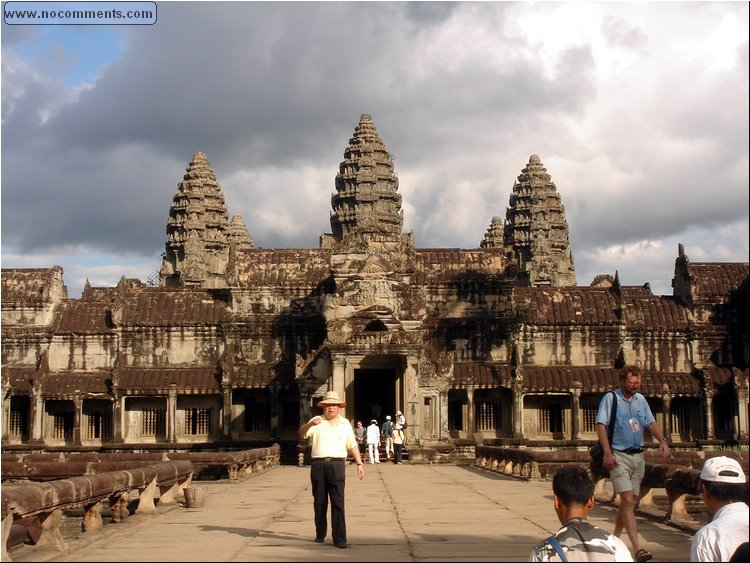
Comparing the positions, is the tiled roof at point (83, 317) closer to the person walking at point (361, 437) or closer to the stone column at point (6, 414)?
the stone column at point (6, 414)

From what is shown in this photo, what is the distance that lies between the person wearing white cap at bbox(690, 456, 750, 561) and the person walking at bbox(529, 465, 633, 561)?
72cm

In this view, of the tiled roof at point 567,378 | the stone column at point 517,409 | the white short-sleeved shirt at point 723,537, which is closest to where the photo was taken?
the white short-sleeved shirt at point 723,537

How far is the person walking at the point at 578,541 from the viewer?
8.38 meters

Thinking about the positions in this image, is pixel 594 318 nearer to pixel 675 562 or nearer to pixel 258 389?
pixel 258 389

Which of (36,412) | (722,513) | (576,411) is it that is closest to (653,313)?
(576,411)

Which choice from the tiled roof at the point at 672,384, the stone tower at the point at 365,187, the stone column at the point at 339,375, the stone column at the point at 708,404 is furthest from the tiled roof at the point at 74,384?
the stone tower at the point at 365,187

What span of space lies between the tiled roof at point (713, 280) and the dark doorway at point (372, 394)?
1554 cm

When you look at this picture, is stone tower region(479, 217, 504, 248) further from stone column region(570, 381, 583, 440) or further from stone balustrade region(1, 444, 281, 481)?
stone balustrade region(1, 444, 281, 481)

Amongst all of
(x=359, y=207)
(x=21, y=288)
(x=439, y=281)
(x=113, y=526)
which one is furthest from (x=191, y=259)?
(x=113, y=526)

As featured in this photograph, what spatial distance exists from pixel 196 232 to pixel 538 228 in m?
29.9

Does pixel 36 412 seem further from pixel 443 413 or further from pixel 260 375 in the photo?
pixel 443 413

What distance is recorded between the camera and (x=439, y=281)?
5075cm

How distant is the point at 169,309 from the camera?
51.8 meters

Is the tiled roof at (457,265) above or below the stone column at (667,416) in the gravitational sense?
above
